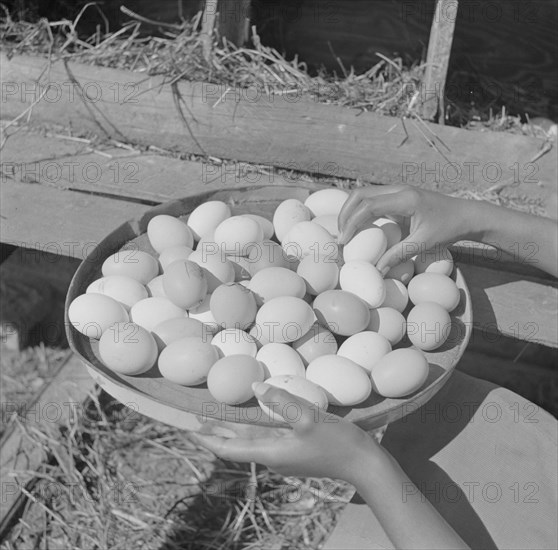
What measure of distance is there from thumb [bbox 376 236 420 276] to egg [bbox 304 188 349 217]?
154 mm

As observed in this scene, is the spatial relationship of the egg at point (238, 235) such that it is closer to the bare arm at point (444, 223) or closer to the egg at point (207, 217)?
the egg at point (207, 217)

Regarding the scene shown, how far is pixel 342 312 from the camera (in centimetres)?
124

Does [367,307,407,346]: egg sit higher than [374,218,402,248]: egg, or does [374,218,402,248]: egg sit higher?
[374,218,402,248]: egg

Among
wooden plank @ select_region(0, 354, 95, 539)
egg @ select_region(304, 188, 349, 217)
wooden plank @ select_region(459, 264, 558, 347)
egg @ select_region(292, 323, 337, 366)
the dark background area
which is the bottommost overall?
wooden plank @ select_region(0, 354, 95, 539)

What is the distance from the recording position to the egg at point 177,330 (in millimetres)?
1223

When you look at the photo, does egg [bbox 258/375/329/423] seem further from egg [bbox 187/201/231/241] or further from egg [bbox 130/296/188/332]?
egg [bbox 187/201/231/241]

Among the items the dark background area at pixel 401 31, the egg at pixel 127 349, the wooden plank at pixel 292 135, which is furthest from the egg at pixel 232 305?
the dark background area at pixel 401 31

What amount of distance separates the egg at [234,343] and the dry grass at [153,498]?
74 centimetres

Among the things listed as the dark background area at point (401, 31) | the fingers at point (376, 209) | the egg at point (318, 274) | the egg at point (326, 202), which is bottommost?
the egg at point (318, 274)

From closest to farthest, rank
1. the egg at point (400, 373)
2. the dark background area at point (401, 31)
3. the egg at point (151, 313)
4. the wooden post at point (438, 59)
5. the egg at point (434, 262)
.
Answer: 1. the egg at point (400, 373)
2. the egg at point (151, 313)
3. the egg at point (434, 262)
4. the wooden post at point (438, 59)
5. the dark background area at point (401, 31)

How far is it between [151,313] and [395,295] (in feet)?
1.37

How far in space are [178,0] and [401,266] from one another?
4.08 ft

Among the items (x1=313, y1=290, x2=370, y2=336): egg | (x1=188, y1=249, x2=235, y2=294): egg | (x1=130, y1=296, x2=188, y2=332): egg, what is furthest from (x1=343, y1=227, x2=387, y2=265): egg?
(x1=130, y1=296, x2=188, y2=332): egg

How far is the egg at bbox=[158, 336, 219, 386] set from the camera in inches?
45.3
